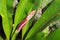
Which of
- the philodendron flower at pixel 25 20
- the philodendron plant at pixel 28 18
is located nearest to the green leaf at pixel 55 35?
the philodendron plant at pixel 28 18

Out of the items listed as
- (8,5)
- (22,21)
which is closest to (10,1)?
(8,5)

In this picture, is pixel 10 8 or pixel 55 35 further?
pixel 10 8

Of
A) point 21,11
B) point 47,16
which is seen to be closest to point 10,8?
point 21,11

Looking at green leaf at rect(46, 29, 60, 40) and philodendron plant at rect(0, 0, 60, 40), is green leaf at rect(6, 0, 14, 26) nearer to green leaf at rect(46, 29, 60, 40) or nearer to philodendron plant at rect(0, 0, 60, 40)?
philodendron plant at rect(0, 0, 60, 40)

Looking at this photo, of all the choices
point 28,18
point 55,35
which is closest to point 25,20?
point 28,18

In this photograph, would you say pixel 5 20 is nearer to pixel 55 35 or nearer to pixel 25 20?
pixel 25 20

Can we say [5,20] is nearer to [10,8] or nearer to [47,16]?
[10,8]

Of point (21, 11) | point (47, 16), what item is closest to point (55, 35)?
point (47, 16)

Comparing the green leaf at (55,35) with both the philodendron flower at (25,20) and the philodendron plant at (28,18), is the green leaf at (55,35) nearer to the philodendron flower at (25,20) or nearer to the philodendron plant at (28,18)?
the philodendron plant at (28,18)

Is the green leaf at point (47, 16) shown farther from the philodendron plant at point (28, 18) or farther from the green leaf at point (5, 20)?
the green leaf at point (5, 20)
